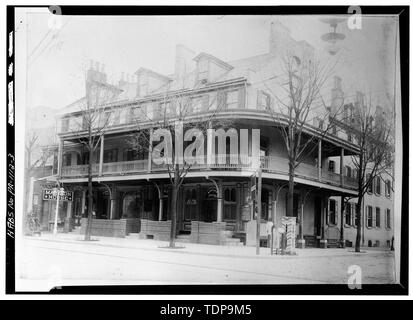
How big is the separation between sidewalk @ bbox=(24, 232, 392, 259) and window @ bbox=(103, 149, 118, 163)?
1.75 m

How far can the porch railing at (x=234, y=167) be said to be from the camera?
439 inches

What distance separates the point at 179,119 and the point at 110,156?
1.79m

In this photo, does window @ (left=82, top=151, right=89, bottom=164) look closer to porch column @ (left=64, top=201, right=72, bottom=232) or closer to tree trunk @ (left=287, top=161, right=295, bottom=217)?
porch column @ (left=64, top=201, right=72, bottom=232)

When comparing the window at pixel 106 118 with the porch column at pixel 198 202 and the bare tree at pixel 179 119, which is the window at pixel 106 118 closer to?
the bare tree at pixel 179 119

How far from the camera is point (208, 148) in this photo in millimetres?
11305

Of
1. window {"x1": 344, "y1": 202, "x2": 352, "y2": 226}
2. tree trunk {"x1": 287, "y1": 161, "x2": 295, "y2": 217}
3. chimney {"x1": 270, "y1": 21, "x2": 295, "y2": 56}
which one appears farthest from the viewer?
window {"x1": 344, "y1": 202, "x2": 352, "y2": 226}

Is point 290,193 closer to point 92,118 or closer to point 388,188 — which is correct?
point 388,188

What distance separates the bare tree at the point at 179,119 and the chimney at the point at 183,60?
544mm

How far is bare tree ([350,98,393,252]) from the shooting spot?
35.7 ft

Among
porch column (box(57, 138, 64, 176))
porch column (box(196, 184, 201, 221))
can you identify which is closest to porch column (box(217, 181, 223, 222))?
porch column (box(196, 184, 201, 221))

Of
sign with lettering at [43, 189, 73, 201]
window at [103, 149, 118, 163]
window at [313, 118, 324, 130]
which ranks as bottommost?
sign with lettering at [43, 189, 73, 201]

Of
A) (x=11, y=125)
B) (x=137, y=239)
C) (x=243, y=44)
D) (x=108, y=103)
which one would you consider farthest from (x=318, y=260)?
(x=11, y=125)

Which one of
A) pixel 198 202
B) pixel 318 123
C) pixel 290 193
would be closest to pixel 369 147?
pixel 318 123

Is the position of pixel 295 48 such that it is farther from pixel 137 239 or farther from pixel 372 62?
pixel 137 239
